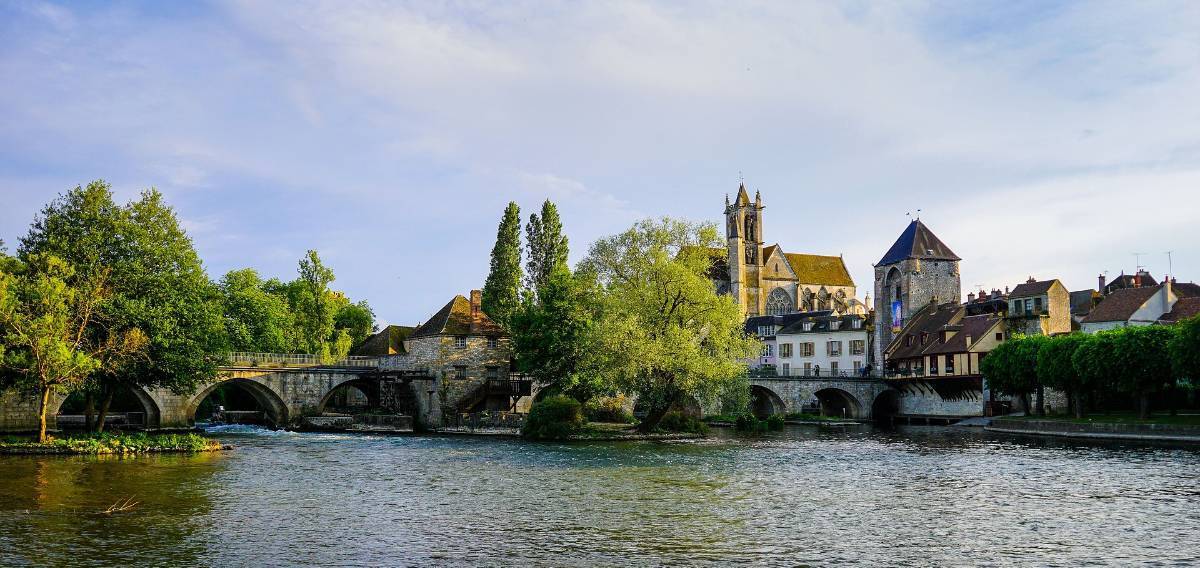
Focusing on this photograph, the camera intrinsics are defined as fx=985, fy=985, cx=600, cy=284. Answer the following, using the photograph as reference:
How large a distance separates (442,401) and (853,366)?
44789 mm

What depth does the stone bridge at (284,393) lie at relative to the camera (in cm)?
6309

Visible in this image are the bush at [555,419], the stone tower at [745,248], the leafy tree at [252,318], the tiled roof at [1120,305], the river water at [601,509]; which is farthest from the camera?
the stone tower at [745,248]

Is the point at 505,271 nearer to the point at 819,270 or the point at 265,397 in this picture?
the point at 265,397

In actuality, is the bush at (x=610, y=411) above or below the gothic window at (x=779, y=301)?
below

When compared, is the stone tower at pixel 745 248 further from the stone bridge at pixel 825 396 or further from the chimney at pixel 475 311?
the chimney at pixel 475 311

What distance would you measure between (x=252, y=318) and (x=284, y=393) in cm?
1680

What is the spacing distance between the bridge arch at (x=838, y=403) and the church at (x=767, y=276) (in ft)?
91.1

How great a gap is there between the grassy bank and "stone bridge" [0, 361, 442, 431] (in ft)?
62.3

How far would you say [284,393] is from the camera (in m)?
68.5

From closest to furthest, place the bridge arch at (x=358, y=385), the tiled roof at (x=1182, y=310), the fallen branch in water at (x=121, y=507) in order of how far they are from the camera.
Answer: the fallen branch in water at (x=121, y=507) → the bridge arch at (x=358, y=385) → the tiled roof at (x=1182, y=310)

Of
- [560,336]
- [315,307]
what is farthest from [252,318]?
[560,336]

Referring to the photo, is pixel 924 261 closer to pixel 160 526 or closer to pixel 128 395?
pixel 128 395

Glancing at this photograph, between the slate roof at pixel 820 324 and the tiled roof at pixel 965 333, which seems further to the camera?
the slate roof at pixel 820 324

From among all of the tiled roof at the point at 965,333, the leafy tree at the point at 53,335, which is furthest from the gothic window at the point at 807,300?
the leafy tree at the point at 53,335
